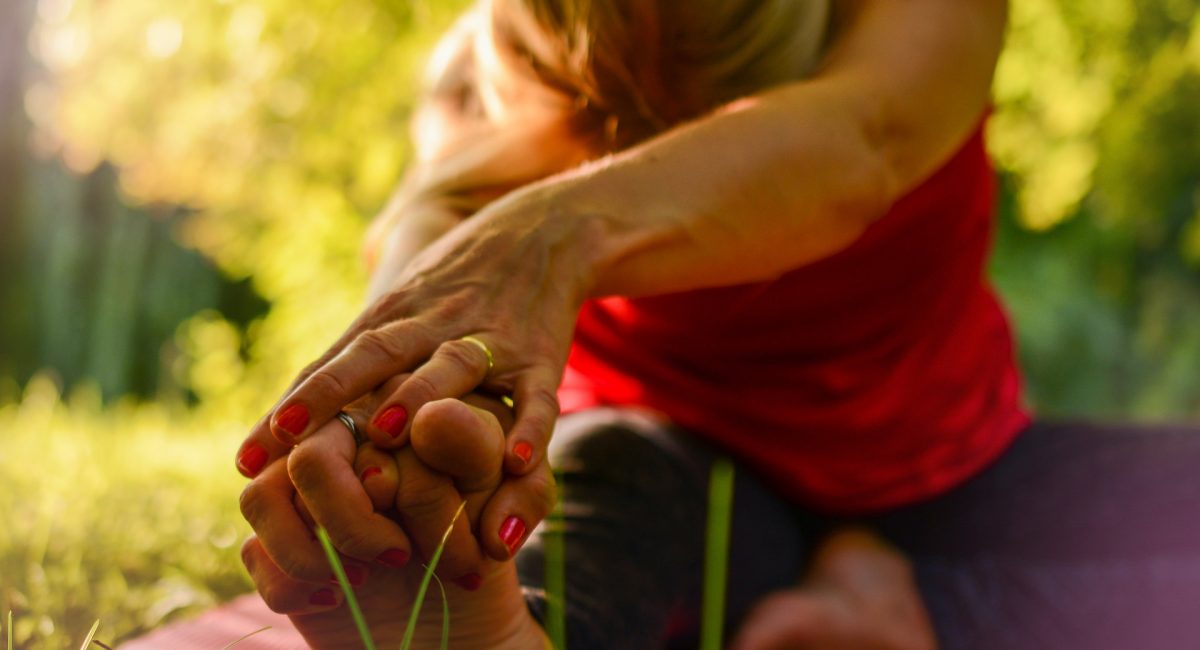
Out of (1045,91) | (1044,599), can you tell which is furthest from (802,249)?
(1045,91)

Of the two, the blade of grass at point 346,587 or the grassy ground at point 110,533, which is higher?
the blade of grass at point 346,587

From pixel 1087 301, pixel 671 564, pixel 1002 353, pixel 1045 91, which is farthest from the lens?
pixel 1087 301

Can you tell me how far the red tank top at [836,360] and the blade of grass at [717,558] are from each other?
165mm

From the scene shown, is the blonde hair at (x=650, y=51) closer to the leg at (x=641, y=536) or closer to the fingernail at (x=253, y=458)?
the leg at (x=641, y=536)

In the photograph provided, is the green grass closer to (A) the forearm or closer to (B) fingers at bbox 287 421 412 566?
(B) fingers at bbox 287 421 412 566

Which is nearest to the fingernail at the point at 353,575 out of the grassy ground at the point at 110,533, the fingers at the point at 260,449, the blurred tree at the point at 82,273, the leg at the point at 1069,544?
the fingers at the point at 260,449

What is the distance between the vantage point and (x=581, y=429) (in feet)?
4.89

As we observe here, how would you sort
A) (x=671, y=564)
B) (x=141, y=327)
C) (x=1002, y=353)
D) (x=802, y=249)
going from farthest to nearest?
1. (x=141, y=327)
2. (x=1002, y=353)
3. (x=671, y=564)
4. (x=802, y=249)

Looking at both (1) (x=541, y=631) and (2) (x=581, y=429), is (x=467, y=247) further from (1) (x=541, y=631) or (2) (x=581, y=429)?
(2) (x=581, y=429)

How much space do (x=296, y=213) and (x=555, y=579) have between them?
399 cm

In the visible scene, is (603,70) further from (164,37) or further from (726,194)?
(164,37)

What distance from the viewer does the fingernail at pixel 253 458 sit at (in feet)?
2.75

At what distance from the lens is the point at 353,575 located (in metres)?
0.82

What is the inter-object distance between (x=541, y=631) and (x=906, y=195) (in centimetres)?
81
